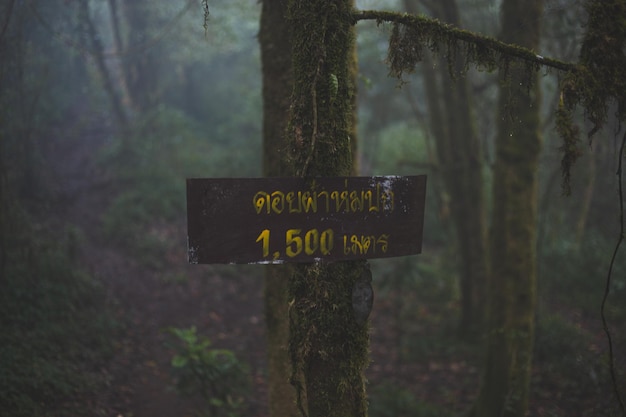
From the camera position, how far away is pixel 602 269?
396 inches

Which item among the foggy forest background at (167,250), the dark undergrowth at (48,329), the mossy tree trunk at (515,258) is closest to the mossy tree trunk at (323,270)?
the foggy forest background at (167,250)

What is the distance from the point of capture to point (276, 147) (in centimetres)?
454

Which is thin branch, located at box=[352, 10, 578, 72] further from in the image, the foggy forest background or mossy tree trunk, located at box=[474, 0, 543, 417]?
mossy tree trunk, located at box=[474, 0, 543, 417]

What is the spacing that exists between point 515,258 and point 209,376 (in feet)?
12.5

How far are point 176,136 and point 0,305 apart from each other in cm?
1027

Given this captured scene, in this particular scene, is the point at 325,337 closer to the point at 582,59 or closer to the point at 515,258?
the point at 582,59

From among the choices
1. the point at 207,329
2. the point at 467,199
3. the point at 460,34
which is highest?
the point at 460,34

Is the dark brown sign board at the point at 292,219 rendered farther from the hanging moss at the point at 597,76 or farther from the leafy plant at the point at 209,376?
the leafy plant at the point at 209,376

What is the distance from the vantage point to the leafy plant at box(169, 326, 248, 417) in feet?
18.8

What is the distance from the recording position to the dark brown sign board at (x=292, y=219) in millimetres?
2613

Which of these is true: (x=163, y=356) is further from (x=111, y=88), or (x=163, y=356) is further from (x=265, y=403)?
(x=111, y=88)

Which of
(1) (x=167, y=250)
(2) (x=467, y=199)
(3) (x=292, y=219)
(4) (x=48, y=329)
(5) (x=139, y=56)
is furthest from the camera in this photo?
(5) (x=139, y=56)

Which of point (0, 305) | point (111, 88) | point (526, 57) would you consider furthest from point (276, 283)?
point (111, 88)

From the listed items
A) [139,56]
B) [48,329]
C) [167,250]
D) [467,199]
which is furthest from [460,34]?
[139,56]
